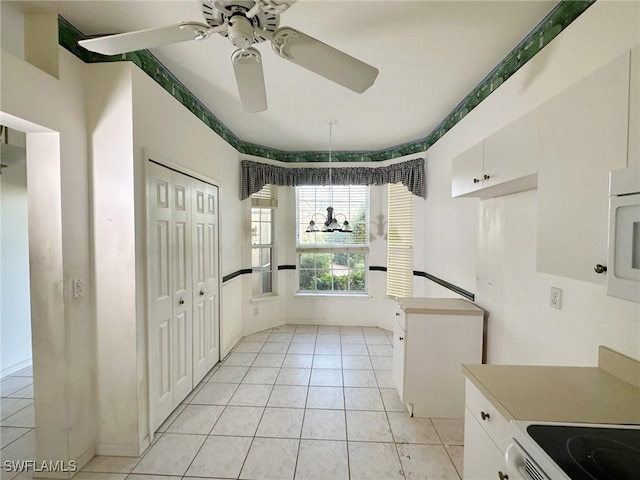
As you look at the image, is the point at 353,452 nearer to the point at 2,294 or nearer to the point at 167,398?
the point at 167,398

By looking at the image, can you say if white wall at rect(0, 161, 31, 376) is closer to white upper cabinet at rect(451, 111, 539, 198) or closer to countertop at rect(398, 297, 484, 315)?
countertop at rect(398, 297, 484, 315)

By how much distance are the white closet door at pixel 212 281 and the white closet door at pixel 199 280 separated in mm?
49

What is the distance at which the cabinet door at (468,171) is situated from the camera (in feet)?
5.88

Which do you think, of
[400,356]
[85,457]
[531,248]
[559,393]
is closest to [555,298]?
[531,248]

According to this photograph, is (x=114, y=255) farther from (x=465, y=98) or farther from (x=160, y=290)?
(x=465, y=98)

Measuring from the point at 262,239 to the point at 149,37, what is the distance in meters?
3.09

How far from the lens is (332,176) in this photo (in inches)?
164

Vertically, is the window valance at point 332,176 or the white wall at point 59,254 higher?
the window valance at point 332,176

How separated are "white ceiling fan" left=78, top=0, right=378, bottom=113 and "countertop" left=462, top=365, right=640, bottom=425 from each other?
1474 mm

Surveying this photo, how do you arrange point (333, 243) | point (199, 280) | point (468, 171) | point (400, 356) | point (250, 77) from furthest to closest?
1. point (333, 243)
2. point (199, 280)
3. point (400, 356)
4. point (468, 171)
5. point (250, 77)

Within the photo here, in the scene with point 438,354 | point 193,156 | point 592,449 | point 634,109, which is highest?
point 193,156

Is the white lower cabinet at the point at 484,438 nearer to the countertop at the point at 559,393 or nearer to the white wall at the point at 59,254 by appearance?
the countertop at the point at 559,393

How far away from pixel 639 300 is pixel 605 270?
18 centimetres

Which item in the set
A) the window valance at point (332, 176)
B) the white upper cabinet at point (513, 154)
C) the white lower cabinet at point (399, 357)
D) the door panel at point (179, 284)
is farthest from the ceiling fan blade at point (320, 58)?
the window valance at point (332, 176)
